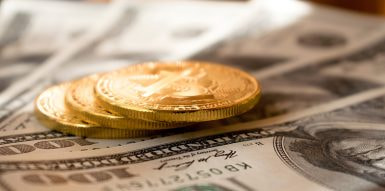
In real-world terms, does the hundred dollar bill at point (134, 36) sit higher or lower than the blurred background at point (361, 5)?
lower

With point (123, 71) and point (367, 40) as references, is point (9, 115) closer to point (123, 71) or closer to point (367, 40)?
point (123, 71)

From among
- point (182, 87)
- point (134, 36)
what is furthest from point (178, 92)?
point (134, 36)

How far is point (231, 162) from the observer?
54cm

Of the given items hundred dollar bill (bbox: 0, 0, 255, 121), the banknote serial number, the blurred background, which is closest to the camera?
the banknote serial number

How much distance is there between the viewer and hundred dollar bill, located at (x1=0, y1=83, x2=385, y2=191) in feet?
1.62

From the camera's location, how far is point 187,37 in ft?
3.31

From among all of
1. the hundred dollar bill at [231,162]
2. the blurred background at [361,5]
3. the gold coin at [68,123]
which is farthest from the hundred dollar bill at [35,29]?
the blurred background at [361,5]

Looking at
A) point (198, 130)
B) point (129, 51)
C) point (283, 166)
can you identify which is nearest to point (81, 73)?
point (129, 51)

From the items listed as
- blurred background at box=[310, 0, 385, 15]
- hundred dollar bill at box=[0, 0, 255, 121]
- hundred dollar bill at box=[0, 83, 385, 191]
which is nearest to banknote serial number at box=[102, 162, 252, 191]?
hundred dollar bill at box=[0, 83, 385, 191]

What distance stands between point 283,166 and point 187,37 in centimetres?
51

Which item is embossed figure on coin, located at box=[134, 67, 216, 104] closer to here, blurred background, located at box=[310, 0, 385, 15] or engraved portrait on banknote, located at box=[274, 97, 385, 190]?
engraved portrait on banknote, located at box=[274, 97, 385, 190]

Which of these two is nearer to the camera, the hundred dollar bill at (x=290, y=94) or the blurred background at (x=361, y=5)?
the hundred dollar bill at (x=290, y=94)

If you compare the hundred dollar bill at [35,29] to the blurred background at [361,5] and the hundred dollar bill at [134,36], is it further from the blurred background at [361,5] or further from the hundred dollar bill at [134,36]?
the blurred background at [361,5]

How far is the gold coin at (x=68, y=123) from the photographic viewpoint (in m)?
0.59
